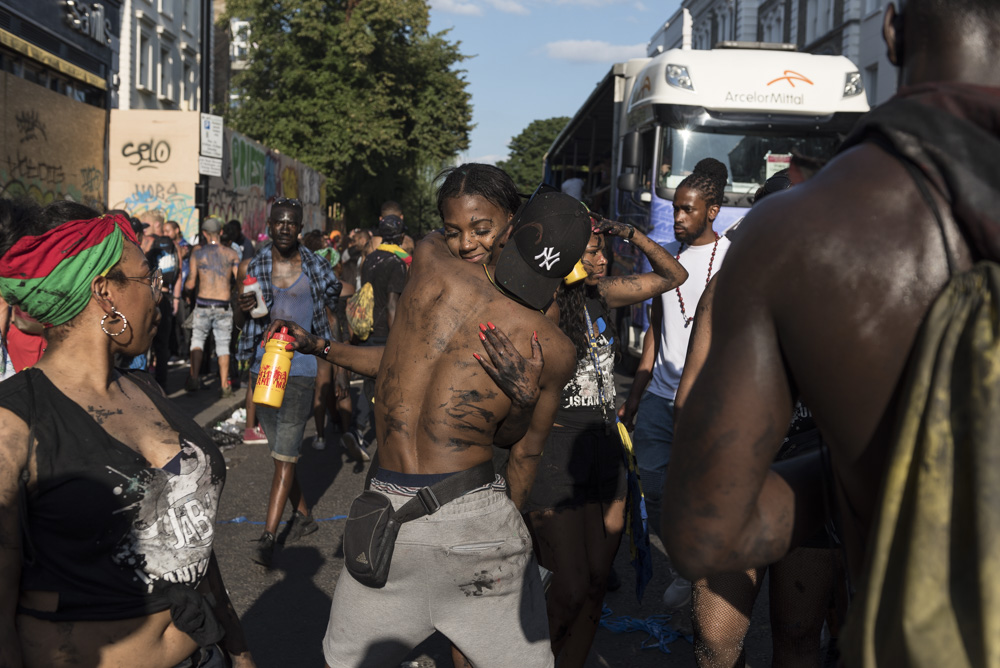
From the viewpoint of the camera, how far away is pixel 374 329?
856 centimetres

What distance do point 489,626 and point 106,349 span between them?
1.28 m

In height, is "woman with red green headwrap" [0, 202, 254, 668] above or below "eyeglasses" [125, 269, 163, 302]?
below

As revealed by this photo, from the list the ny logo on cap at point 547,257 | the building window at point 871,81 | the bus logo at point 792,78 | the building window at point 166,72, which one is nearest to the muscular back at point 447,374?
the ny logo on cap at point 547,257

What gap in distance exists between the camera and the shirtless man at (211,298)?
11.1 m

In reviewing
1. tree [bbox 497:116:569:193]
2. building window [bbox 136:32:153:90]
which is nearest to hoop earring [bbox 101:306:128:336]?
building window [bbox 136:32:153:90]

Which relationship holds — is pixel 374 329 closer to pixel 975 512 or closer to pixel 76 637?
pixel 76 637

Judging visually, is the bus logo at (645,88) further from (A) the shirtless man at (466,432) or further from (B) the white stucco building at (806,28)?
(A) the shirtless man at (466,432)

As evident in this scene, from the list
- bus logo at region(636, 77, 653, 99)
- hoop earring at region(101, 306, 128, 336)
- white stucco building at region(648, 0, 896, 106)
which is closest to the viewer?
hoop earring at region(101, 306, 128, 336)

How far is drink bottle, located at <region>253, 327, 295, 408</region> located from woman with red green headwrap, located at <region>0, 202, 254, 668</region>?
1322mm

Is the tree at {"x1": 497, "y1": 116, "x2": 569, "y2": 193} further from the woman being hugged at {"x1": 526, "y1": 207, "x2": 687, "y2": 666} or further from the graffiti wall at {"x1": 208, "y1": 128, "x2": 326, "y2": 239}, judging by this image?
the woman being hugged at {"x1": 526, "y1": 207, "x2": 687, "y2": 666}

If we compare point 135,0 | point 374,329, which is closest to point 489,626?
point 374,329

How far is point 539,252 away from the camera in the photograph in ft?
9.04

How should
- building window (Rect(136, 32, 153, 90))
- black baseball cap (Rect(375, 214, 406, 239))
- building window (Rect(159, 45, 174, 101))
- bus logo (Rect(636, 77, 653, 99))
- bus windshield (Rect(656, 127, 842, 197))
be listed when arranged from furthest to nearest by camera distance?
building window (Rect(159, 45, 174, 101))
building window (Rect(136, 32, 153, 90))
bus logo (Rect(636, 77, 653, 99))
bus windshield (Rect(656, 127, 842, 197))
black baseball cap (Rect(375, 214, 406, 239))

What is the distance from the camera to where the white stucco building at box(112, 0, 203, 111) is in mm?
26547
